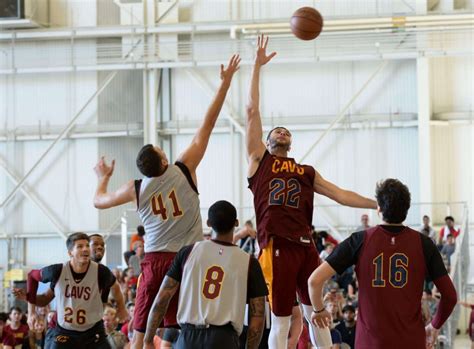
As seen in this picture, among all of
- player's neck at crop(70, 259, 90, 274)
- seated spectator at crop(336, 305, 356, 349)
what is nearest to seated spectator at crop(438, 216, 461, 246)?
seated spectator at crop(336, 305, 356, 349)

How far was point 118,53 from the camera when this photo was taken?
2714 centimetres

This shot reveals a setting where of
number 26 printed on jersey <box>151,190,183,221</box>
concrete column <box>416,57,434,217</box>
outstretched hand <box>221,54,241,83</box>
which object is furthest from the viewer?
concrete column <box>416,57,434,217</box>

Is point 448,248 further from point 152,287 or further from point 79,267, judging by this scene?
point 152,287

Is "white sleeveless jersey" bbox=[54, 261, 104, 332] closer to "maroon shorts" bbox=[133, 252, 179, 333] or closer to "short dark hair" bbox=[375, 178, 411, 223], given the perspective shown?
"maroon shorts" bbox=[133, 252, 179, 333]

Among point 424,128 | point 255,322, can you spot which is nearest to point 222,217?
point 255,322

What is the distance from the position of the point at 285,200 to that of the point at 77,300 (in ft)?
8.32

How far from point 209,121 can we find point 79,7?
65.3 feet

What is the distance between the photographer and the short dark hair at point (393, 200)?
649 cm

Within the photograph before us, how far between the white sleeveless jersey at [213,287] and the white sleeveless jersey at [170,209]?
5.83 ft

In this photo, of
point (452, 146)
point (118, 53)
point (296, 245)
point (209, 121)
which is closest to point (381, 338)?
point (296, 245)

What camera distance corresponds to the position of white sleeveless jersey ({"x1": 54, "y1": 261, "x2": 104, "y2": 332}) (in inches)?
379

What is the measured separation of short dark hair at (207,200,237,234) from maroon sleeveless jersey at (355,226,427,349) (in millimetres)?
1035

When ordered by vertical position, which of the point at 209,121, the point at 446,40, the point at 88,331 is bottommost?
the point at 88,331

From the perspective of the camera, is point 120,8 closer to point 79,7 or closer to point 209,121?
point 79,7
